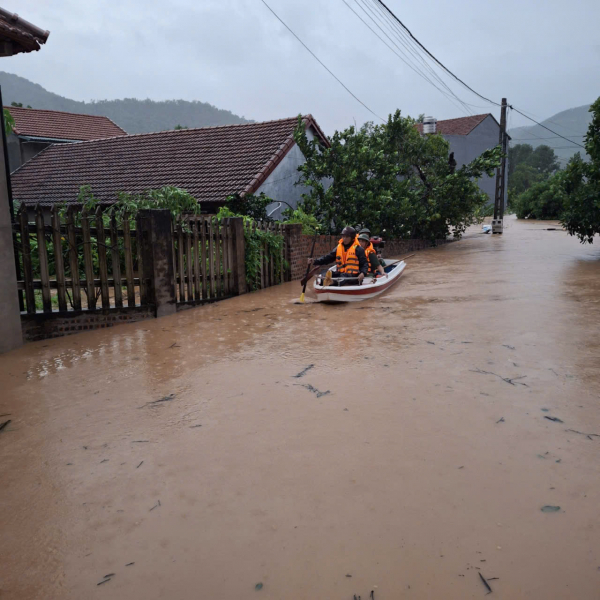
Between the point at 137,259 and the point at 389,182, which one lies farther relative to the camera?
the point at 389,182

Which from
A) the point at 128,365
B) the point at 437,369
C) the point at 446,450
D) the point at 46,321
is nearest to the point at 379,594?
the point at 446,450

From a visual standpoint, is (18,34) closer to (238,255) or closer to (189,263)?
(189,263)

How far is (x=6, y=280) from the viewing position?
6.72 metres

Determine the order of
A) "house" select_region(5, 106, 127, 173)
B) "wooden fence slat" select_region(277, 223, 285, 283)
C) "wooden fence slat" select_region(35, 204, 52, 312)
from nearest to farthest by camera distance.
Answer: "wooden fence slat" select_region(35, 204, 52, 312) → "wooden fence slat" select_region(277, 223, 285, 283) → "house" select_region(5, 106, 127, 173)

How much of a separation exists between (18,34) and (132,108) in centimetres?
14813

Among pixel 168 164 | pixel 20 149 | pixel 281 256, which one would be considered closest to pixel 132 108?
pixel 20 149

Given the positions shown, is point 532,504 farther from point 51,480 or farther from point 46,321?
point 46,321

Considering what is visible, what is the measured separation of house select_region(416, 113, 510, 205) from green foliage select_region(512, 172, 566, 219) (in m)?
3.31

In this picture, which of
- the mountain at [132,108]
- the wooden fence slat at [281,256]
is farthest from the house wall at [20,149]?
the mountain at [132,108]

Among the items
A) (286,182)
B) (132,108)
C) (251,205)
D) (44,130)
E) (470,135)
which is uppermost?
(132,108)

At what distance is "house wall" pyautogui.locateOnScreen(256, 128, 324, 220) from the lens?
17609 millimetres

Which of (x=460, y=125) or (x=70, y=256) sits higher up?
(x=460, y=125)

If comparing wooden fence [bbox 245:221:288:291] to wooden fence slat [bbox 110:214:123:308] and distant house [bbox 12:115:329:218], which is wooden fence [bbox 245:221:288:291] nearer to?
wooden fence slat [bbox 110:214:123:308]

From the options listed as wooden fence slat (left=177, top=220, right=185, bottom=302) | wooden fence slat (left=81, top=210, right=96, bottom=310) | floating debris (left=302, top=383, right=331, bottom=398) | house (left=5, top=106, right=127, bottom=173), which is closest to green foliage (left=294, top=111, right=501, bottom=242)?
wooden fence slat (left=177, top=220, right=185, bottom=302)
